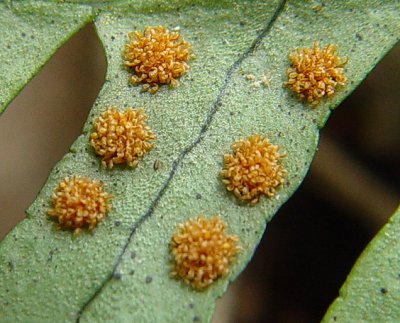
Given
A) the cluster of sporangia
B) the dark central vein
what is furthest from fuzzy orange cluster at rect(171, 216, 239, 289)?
the dark central vein

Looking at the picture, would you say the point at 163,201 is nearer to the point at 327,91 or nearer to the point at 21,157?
the point at 327,91

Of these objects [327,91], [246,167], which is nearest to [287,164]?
[246,167]

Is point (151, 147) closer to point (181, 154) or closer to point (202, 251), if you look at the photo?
point (181, 154)

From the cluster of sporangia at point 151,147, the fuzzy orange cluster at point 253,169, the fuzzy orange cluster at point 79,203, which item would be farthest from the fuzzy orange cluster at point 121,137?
the fuzzy orange cluster at point 253,169

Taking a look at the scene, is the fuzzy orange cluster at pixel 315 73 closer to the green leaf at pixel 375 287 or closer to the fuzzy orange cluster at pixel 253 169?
the fuzzy orange cluster at pixel 253 169

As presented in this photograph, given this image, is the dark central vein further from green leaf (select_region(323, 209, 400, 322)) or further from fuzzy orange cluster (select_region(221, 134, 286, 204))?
green leaf (select_region(323, 209, 400, 322))

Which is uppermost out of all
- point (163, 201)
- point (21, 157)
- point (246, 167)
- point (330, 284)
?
point (246, 167)

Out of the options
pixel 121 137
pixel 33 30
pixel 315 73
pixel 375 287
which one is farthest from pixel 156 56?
pixel 375 287
